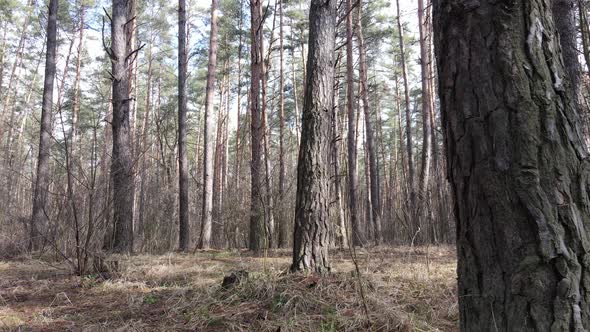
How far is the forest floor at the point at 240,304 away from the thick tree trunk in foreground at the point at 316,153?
11.2 inches

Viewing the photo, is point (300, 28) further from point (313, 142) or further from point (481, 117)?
point (481, 117)

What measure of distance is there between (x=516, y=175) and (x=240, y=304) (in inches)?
96.0

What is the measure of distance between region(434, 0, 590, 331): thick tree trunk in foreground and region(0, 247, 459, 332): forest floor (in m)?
1.54

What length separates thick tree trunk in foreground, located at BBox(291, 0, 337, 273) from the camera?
3.73 meters

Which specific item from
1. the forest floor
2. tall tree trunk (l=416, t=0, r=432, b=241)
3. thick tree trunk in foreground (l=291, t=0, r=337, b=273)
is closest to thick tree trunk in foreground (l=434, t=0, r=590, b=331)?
the forest floor

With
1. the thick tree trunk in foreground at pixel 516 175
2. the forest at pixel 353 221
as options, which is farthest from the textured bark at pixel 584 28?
the thick tree trunk in foreground at pixel 516 175

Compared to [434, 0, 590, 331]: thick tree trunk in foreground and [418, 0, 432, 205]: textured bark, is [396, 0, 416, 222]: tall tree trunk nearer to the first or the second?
[418, 0, 432, 205]: textured bark

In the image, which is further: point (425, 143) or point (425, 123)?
point (425, 123)

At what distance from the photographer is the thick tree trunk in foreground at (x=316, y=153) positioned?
373 cm

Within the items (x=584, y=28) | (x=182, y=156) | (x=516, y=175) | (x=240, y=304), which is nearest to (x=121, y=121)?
(x=182, y=156)

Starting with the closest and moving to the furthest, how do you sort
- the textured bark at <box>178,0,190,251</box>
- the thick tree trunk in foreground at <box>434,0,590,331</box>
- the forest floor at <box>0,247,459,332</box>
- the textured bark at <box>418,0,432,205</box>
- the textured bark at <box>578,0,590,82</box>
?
the thick tree trunk in foreground at <box>434,0,590,331</box>, the forest floor at <box>0,247,459,332</box>, the textured bark at <box>578,0,590,82</box>, the textured bark at <box>178,0,190,251</box>, the textured bark at <box>418,0,432,205</box>

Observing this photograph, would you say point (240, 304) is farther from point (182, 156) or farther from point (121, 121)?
point (182, 156)

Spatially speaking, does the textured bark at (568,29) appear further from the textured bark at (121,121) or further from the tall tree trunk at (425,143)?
→ the textured bark at (121,121)

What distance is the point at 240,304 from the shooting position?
3.04 m
